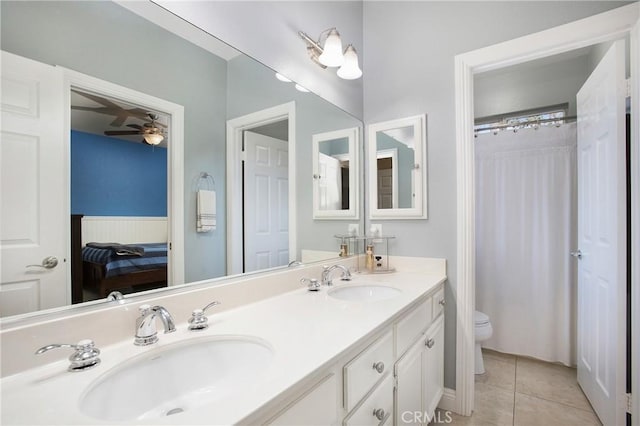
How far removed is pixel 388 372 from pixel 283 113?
121 cm

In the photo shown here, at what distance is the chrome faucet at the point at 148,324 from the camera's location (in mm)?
778

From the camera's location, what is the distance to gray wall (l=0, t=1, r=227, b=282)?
2.31ft

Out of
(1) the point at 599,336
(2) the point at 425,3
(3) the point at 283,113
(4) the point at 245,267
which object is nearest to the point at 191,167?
(4) the point at 245,267

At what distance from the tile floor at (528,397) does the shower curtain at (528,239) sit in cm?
19

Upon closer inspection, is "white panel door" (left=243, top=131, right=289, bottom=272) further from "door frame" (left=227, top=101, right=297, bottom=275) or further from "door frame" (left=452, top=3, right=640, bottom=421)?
"door frame" (left=452, top=3, right=640, bottom=421)

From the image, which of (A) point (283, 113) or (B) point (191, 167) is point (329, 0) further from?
(B) point (191, 167)

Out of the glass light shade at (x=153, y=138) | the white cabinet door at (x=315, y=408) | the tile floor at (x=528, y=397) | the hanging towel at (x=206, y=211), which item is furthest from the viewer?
the tile floor at (x=528, y=397)

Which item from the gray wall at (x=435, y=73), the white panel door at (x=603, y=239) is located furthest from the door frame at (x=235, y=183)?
the white panel door at (x=603, y=239)

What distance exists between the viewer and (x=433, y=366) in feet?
5.10

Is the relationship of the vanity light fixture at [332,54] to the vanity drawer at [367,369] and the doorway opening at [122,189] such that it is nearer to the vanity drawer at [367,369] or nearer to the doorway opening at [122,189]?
the doorway opening at [122,189]

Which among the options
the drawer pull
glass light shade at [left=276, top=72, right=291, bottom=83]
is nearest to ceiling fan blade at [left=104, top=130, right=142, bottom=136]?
glass light shade at [left=276, top=72, right=291, bottom=83]

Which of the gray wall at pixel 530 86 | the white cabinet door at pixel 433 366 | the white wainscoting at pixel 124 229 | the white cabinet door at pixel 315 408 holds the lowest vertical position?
the white cabinet door at pixel 433 366

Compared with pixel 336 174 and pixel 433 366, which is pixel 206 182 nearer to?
pixel 336 174

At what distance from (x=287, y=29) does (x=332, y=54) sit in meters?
0.26
